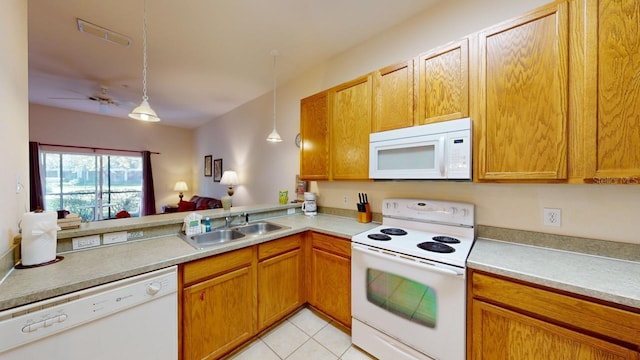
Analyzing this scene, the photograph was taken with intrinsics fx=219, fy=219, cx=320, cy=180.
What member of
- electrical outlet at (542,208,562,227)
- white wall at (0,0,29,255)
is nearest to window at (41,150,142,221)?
white wall at (0,0,29,255)

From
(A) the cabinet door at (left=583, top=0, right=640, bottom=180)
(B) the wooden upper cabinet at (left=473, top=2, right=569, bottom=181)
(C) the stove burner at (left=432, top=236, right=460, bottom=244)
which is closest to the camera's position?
(A) the cabinet door at (left=583, top=0, right=640, bottom=180)

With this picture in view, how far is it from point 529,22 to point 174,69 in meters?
3.60

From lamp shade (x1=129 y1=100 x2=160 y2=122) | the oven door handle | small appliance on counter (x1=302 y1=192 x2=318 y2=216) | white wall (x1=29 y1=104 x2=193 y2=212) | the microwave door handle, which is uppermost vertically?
white wall (x1=29 y1=104 x2=193 y2=212)

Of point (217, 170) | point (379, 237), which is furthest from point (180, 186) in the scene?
point (379, 237)

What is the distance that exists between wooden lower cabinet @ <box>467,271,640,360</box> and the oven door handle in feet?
0.42

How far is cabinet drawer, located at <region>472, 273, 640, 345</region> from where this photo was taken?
2.89 ft

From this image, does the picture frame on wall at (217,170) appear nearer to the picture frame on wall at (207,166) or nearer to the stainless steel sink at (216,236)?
the picture frame on wall at (207,166)

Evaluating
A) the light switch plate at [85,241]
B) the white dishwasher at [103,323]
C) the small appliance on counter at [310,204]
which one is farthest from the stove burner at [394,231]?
the light switch plate at [85,241]

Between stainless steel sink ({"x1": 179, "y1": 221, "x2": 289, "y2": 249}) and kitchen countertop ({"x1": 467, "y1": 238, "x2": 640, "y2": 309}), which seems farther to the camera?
stainless steel sink ({"x1": 179, "y1": 221, "x2": 289, "y2": 249})

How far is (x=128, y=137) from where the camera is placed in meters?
5.20

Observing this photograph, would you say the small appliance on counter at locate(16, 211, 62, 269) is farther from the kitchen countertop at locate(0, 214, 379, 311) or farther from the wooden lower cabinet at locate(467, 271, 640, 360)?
the wooden lower cabinet at locate(467, 271, 640, 360)

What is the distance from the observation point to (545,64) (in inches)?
47.3

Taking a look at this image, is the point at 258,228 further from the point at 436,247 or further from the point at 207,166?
the point at 207,166

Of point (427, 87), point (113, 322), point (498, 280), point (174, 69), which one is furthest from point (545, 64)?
point (174, 69)
